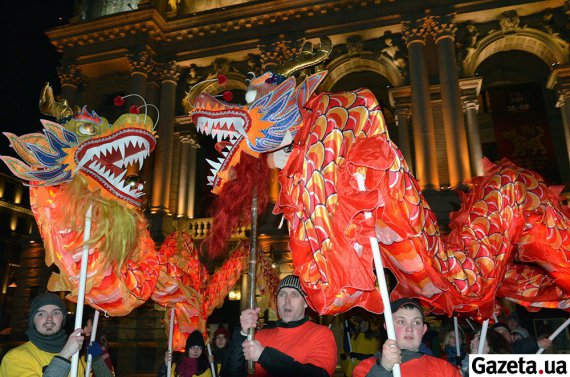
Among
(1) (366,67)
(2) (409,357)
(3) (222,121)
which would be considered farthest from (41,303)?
(1) (366,67)

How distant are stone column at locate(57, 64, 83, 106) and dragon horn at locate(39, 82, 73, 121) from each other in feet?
56.9

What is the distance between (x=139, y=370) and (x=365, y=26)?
581 inches

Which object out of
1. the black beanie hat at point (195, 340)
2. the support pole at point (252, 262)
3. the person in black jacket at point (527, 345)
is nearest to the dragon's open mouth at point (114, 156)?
the support pole at point (252, 262)

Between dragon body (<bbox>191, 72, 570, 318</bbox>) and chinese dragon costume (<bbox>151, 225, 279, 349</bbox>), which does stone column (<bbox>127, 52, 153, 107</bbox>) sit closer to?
chinese dragon costume (<bbox>151, 225, 279, 349</bbox>)

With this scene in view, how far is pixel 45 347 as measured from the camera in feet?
10.9

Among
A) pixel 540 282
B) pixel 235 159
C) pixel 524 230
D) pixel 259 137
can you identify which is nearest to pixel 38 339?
pixel 235 159

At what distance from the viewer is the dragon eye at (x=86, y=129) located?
4141 mm

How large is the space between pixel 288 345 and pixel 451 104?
14.4 m

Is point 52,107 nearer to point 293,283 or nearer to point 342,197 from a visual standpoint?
point 293,283

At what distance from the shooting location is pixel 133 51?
19.5 metres

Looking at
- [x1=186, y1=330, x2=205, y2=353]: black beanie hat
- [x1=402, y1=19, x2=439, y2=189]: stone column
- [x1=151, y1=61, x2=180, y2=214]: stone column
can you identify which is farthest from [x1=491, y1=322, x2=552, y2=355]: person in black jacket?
[x1=151, y1=61, x2=180, y2=214]: stone column

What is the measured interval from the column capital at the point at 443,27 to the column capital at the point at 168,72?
10.5m

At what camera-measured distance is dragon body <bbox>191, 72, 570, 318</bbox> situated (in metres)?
2.85

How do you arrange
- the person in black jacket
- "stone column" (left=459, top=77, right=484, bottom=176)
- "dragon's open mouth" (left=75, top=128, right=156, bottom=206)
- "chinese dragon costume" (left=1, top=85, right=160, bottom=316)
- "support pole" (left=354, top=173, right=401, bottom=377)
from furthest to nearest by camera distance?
"stone column" (left=459, top=77, right=484, bottom=176)
the person in black jacket
"dragon's open mouth" (left=75, top=128, right=156, bottom=206)
"chinese dragon costume" (left=1, top=85, right=160, bottom=316)
"support pole" (left=354, top=173, right=401, bottom=377)
